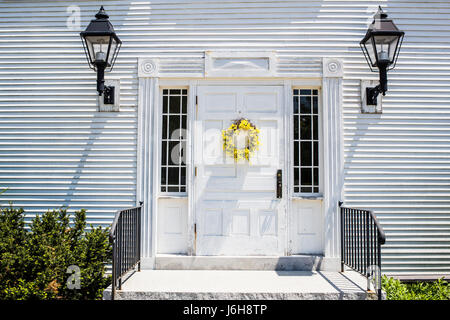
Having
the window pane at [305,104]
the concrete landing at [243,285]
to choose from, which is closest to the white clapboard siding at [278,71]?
the window pane at [305,104]

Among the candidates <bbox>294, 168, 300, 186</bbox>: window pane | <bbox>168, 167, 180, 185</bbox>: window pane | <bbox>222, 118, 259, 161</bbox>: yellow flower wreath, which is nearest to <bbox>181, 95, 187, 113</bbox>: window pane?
<bbox>222, 118, 259, 161</bbox>: yellow flower wreath

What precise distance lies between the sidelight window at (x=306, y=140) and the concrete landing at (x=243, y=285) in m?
1.21

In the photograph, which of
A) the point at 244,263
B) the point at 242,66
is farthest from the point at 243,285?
the point at 242,66

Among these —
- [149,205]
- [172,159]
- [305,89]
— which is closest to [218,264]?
[149,205]

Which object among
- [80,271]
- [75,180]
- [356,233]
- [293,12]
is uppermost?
[293,12]

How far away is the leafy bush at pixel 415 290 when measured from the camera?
457 centimetres

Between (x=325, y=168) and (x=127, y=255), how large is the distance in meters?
2.78

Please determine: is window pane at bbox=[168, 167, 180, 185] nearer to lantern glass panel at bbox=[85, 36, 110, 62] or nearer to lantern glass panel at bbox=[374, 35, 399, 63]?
lantern glass panel at bbox=[85, 36, 110, 62]

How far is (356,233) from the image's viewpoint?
5.05 meters

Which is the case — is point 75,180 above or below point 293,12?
below

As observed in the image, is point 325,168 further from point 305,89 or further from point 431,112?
point 431,112

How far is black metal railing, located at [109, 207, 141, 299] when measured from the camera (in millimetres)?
4051

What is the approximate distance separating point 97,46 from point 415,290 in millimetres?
5118

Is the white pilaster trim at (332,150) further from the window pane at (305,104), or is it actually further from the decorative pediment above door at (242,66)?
the window pane at (305,104)
